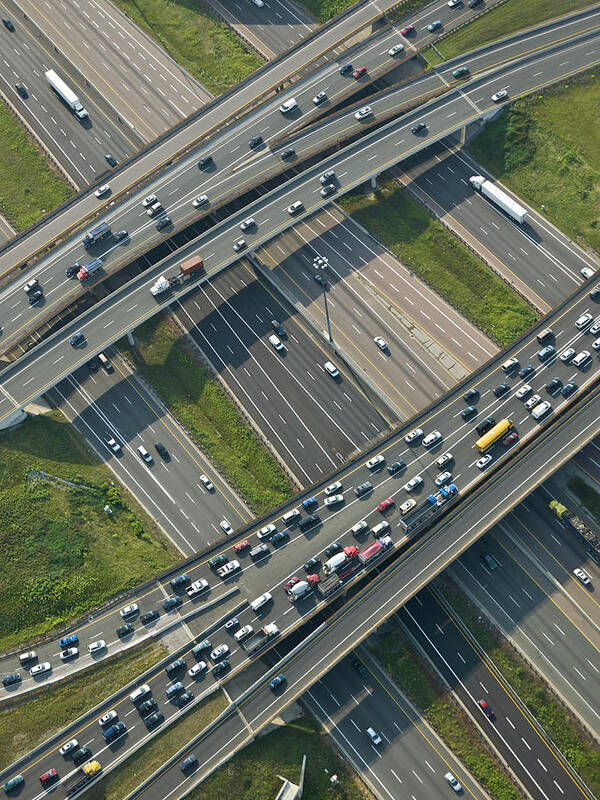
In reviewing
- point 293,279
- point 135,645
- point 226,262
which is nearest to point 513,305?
point 293,279

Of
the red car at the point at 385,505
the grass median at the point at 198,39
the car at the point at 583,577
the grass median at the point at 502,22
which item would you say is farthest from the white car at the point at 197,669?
the grass median at the point at 502,22

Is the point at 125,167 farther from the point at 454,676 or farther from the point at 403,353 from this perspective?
the point at 454,676

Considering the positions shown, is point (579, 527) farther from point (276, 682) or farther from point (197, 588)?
point (197, 588)

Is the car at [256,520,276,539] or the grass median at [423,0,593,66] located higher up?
the grass median at [423,0,593,66]

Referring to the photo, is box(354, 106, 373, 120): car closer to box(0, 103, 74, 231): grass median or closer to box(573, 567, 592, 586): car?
box(0, 103, 74, 231): grass median

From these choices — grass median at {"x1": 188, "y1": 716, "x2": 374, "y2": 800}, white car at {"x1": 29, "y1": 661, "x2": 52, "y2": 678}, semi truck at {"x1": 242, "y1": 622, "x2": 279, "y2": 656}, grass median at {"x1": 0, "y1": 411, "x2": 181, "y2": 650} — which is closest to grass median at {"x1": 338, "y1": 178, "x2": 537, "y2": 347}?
semi truck at {"x1": 242, "y1": 622, "x2": 279, "y2": 656}

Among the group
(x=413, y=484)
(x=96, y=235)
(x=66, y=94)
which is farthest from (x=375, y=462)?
(x=66, y=94)

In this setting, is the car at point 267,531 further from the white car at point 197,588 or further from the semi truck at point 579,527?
the semi truck at point 579,527
